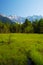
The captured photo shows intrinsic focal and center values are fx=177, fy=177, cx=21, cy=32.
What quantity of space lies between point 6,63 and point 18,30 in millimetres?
92863

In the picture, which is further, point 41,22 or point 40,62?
point 41,22

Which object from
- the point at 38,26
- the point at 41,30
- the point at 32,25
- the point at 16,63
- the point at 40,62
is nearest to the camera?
the point at 40,62

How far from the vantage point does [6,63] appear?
77.7 feet

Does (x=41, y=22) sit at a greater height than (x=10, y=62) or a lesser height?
greater

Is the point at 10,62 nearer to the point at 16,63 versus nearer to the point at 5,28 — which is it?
the point at 16,63

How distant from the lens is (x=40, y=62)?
21.5 meters

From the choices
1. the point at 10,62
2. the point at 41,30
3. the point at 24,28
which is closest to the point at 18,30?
the point at 24,28

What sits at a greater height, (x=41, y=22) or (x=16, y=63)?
(x=41, y=22)

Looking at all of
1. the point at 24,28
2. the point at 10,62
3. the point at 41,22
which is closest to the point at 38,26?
the point at 41,22

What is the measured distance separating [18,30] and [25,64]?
9343 centimetres

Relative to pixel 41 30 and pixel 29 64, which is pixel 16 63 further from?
pixel 41 30

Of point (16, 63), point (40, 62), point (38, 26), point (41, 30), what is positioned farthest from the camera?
point (38, 26)

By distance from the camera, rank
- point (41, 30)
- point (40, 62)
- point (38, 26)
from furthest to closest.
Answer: point (38, 26)
point (41, 30)
point (40, 62)

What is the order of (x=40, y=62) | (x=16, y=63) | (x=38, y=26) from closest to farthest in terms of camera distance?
1. (x=40, y=62)
2. (x=16, y=63)
3. (x=38, y=26)
